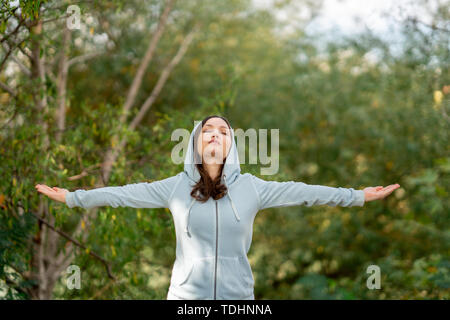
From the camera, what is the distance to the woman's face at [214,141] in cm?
223

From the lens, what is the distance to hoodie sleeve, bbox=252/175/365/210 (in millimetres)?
2109

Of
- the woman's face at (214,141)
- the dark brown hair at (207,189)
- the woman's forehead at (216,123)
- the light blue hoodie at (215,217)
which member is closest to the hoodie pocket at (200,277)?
the light blue hoodie at (215,217)

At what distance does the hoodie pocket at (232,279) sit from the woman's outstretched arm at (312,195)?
0.29 m

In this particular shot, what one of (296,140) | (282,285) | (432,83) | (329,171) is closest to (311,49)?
(296,140)

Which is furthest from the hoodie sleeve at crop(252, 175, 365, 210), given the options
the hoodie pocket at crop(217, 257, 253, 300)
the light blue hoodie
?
the hoodie pocket at crop(217, 257, 253, 300)

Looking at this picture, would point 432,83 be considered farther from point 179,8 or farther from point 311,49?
point 179,8

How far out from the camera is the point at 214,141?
2229mm

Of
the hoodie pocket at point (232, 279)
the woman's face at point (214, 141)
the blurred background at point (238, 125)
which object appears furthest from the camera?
the blurred background at point (238, 125)

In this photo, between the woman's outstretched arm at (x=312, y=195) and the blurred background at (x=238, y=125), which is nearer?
the woman's outstretched arm at (x=312, y=195)

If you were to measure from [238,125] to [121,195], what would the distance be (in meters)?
6.83

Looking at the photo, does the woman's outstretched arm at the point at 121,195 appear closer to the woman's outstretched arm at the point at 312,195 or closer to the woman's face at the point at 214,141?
the woman's face at the point at 214,141

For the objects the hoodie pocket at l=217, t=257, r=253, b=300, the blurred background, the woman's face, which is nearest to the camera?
the hoodie pocket at l=217, t=257, r=253, b=300

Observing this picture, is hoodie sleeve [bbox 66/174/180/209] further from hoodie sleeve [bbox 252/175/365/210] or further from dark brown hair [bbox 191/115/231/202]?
hoodie sleeve [bbox 252/175/365/210]

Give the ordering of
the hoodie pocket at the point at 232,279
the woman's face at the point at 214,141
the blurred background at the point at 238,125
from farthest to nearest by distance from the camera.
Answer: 1. the blurred background at the point at 238,125
2. the woman's face at the point at 214,141
3. the hoodie pocket at the point at 232,279
